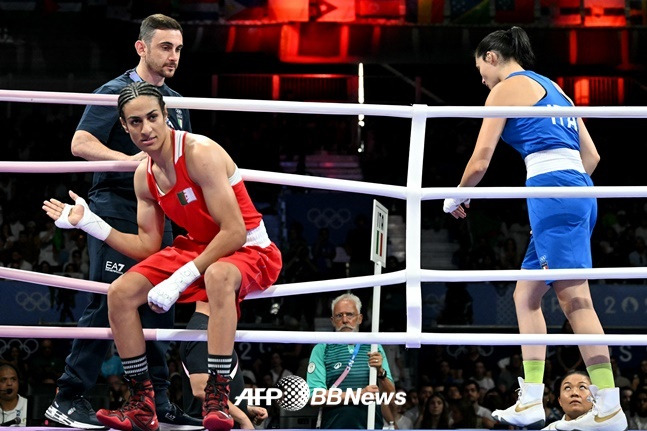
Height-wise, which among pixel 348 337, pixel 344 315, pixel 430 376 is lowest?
pixel 430 376

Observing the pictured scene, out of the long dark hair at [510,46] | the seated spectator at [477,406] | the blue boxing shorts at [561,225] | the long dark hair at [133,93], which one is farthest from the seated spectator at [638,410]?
the long dark hair at [133,93]

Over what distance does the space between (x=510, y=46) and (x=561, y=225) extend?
74 centimetres

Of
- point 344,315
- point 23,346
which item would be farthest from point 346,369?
point 23,346

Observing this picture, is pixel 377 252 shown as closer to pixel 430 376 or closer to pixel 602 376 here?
pixel 602 376

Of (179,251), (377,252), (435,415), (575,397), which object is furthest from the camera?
(435,415)

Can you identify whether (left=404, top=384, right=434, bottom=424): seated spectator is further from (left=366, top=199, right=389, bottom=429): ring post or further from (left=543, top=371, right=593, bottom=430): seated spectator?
(left=543, top=371, right=593, bottom=430): seated spectator

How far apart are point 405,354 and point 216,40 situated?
701 centimetres

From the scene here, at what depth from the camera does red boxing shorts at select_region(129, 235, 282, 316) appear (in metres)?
3.29

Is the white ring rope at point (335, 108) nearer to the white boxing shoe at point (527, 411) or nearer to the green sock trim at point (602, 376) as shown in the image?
the green sock trim at point (602, 376)

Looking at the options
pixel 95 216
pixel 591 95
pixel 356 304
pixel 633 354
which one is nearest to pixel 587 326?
pixel 95 216

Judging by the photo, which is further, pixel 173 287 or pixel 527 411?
pixel 527 411

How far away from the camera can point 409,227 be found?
3.43m

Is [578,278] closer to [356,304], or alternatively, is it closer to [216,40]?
[356,304]

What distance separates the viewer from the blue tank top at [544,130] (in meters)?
3.56
